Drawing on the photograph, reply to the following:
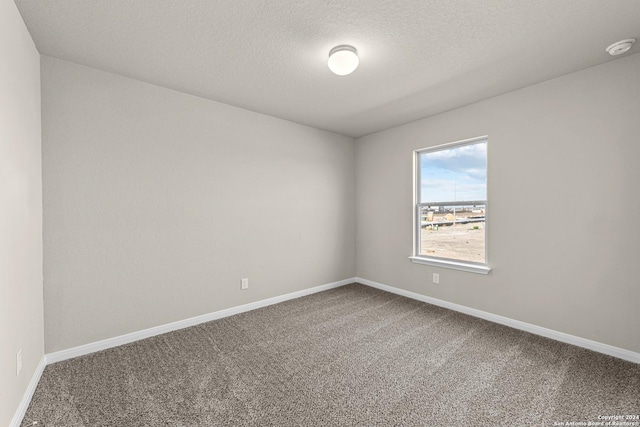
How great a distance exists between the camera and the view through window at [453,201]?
3.26 m

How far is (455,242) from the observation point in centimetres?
352

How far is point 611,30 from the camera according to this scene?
1914mm

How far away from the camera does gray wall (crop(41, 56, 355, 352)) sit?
229cm

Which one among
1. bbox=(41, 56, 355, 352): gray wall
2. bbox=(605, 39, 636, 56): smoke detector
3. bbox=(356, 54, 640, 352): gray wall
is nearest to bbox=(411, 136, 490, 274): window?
bbox=(356, 54, 640, 352): gray wall

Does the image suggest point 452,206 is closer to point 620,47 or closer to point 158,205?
point 620,47

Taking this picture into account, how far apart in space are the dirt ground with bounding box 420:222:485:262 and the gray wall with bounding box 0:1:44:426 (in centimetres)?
394

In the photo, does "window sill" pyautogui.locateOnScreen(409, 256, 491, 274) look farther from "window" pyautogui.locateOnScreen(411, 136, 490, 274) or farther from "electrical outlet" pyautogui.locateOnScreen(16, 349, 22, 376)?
"electrical outlet" pyautogui.locateOnScreen(16, 349, 22, 376)

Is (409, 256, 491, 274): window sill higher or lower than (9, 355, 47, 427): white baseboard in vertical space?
higher

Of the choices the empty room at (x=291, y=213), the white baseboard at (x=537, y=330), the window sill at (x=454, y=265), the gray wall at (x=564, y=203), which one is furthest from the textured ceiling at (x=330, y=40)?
the white baseboard at (x=537, y=330)

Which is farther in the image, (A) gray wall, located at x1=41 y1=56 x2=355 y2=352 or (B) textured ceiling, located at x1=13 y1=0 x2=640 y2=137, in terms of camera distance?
(A) gray wall, located at x1=41 y1=56 x2=355 y2=352

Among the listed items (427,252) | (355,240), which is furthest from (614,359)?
(355,240)

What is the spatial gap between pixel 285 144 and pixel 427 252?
247 cm

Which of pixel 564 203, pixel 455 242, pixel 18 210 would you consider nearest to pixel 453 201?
pixel 455 242

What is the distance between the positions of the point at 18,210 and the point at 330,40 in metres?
2.34
